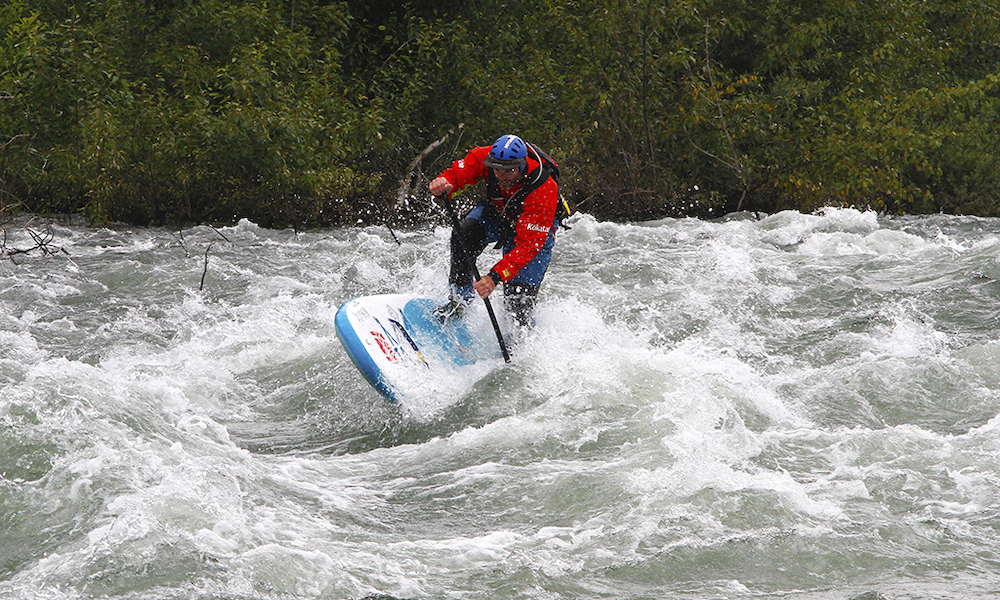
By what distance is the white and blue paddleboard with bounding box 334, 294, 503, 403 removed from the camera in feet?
17.2

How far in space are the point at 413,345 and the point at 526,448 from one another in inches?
54.8

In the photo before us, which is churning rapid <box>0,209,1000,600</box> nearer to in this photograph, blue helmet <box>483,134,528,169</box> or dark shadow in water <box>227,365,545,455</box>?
dark shadow in water <box>227,365,545,455</box>

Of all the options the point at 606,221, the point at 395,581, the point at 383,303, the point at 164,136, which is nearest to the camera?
the point at 395,581

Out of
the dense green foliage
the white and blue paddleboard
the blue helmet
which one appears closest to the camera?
the white and blue paddleboard

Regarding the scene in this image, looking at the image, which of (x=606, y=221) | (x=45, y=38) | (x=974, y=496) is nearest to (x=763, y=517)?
(x=974, y=496)

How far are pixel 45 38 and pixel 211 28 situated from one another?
2047 millimetres

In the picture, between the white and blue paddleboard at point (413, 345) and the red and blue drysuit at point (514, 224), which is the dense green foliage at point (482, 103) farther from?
the white and blue paddleboard at point (413, 345)

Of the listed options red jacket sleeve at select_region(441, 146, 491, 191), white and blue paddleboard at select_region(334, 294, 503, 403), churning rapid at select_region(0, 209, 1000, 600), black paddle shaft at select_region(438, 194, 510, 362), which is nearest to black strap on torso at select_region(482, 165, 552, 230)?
red jacket sleeve at select_region(441, 146, 491, 191)

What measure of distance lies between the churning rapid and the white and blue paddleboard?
17cm

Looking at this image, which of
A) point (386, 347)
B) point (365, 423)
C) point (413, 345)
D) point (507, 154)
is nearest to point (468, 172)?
point (507, 154)

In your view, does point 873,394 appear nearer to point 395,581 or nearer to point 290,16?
point 395,581

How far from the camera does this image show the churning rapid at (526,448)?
3318mm

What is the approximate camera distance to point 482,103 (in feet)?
47.0

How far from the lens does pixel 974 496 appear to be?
3887 mm
